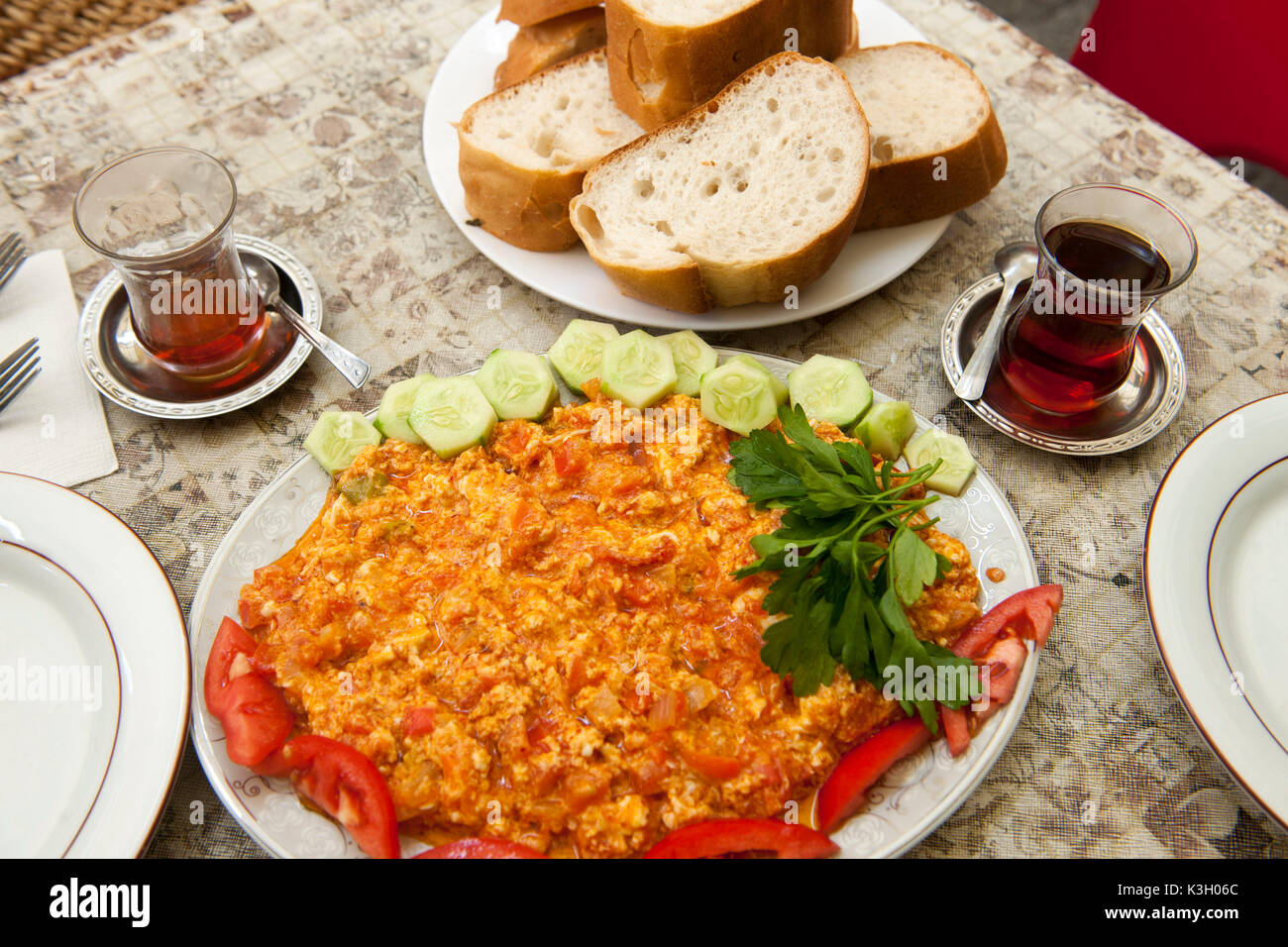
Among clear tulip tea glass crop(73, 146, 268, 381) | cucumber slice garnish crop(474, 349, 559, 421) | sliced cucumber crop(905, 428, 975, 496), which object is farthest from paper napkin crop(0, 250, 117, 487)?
sliced cucumber crop(905, 428, 975, 496)

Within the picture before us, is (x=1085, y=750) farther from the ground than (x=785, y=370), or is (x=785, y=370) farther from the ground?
(x=785, y=370)

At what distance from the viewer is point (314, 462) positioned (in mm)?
2756

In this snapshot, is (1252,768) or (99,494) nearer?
(1252,768)

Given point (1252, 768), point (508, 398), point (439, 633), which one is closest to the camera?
point (1252, 768)

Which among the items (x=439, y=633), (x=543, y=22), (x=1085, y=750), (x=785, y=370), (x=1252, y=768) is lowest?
(x=1085, y=750)

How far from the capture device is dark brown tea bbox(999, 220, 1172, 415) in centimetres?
266

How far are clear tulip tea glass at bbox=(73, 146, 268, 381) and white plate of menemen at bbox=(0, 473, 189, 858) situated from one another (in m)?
0.64

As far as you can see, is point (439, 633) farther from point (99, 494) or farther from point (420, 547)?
point (99, 494)

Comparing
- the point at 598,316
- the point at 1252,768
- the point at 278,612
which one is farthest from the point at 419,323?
the point at 1252,768

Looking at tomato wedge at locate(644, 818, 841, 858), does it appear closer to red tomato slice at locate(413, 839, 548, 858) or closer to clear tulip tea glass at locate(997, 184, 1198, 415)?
red tomato slice at locate(413, 839, 548, 858)

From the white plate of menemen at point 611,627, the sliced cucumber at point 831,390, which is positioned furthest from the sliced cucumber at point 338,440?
the sliced cucumber at point 831,390

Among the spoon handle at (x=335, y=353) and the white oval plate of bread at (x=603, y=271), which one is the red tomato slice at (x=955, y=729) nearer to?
the white oval plate of bread at (x=603, y=271)

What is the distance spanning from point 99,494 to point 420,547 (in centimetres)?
122

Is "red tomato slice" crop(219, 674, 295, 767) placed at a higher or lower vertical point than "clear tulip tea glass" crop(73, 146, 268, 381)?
lower
